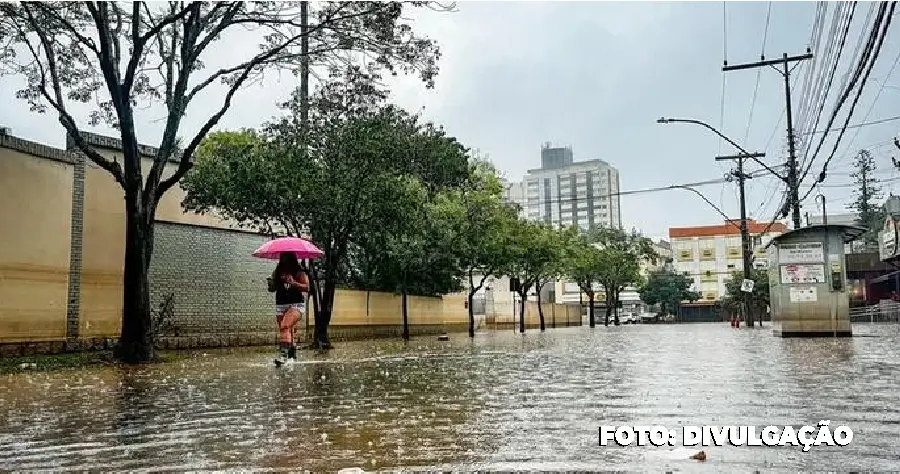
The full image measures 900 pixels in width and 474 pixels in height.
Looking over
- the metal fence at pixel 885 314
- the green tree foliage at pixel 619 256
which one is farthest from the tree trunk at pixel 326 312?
the green tree foliage at pixel 619 256

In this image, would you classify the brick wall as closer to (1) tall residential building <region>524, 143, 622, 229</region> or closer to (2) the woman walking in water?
(2) the woman walking in water

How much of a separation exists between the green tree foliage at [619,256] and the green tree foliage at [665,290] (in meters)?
24.5

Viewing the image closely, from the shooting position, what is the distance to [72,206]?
56.4ft

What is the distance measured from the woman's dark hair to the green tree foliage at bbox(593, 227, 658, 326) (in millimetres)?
47674

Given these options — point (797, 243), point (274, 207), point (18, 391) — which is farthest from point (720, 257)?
point (18, 391)

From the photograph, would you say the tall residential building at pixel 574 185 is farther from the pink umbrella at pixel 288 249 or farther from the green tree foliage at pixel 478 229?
the pink umbrella at pixel 288 249

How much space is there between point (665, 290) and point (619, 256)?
30678 mm

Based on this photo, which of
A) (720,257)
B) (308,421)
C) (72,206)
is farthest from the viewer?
(720,257)

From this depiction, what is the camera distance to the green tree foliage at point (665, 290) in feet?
290

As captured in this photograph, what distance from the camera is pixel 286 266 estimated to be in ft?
42.2

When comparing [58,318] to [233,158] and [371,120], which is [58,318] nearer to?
[233,158]

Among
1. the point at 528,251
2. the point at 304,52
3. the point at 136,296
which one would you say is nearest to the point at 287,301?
the point at 136,296

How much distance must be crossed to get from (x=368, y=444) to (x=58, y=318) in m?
14.3

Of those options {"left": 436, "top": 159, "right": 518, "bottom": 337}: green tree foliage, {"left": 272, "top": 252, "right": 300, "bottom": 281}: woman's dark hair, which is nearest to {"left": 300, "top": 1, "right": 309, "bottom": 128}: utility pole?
{"left": 272, "top": 252, "right": 300, "bottom": 281}: woman's dark hair
